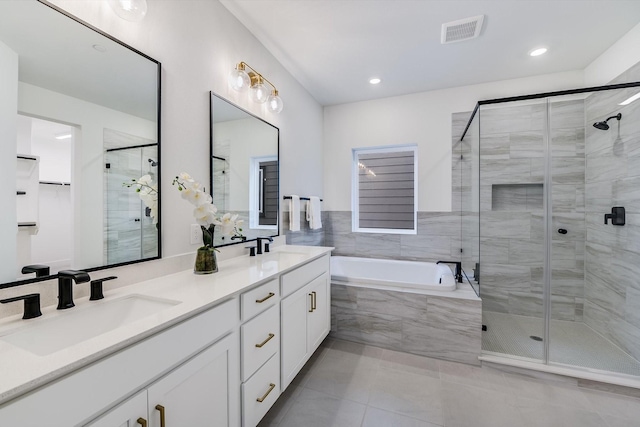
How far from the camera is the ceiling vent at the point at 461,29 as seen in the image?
204cm

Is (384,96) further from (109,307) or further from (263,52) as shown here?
(109,307)

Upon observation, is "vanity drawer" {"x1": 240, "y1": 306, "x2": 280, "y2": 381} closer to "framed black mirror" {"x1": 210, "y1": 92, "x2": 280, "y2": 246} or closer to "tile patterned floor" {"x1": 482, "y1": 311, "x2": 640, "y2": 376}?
"framed black mirror" {"x1": 210, "y1": 92, "x2": 280, "y2": 246}

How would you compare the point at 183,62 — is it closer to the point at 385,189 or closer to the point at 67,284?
the point at 67,284

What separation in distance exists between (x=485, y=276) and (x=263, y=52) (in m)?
3.24

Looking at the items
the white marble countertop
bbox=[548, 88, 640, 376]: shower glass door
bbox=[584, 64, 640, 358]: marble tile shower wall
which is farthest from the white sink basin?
bbox=[584, 64, 640, 358]: marble tile shower wall

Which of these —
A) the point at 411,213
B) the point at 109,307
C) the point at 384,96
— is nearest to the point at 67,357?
the point at 109,307

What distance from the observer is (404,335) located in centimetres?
240

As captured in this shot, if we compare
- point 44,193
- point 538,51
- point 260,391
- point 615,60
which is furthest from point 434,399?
point 615,60

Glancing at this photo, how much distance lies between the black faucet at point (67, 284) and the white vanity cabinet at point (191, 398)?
47 centimetres

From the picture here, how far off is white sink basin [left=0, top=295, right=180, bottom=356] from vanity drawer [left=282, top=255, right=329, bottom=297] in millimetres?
697

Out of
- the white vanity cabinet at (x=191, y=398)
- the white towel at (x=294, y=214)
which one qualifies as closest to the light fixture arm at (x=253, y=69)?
the white towel at (x=294, y=214)

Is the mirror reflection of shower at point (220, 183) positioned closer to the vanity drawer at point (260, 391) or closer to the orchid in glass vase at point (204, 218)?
the orchid in glass vase at point (204, 218)

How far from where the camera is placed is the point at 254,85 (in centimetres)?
213

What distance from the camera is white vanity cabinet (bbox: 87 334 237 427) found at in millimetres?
777
